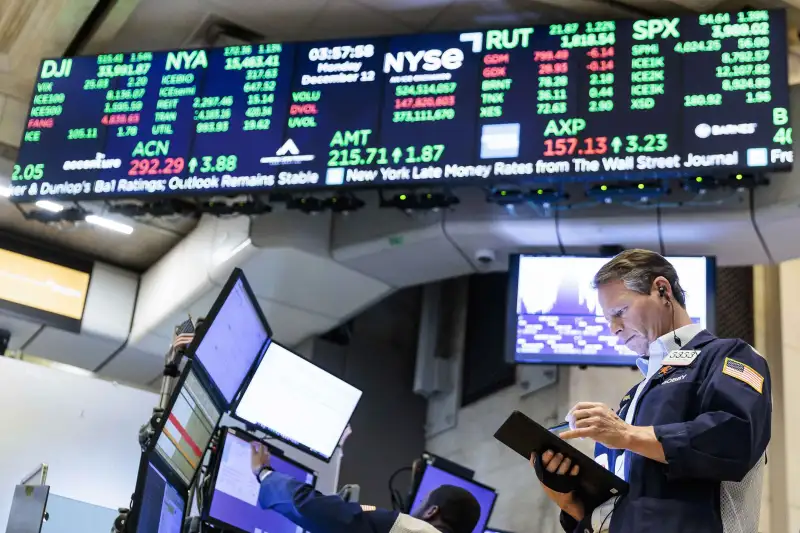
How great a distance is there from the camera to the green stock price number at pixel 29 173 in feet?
21.3

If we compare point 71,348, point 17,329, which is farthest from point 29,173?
point 71,348

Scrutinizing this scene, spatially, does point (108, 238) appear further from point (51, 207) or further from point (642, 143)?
point (642, 143)

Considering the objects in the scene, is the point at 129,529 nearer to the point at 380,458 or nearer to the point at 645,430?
the point at 645,430

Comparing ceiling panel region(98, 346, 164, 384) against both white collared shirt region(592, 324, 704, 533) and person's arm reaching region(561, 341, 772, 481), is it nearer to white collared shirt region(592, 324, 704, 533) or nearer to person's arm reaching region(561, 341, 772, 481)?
white collared shirt region(592, 324, 704, 533)

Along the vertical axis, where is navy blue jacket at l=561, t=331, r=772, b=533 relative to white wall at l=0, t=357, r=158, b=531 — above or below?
below

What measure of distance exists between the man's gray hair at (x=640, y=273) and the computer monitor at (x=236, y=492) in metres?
2.15

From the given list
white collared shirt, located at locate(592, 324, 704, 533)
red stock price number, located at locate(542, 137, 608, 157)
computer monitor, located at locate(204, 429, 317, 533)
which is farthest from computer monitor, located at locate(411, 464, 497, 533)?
white collared shirt, located at locate(592, 324, 704, 533)

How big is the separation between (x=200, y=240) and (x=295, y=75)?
2183 millimetres

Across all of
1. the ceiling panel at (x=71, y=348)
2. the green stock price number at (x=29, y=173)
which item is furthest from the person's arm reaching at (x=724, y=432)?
the ceiling panel at (x=71, y=348)

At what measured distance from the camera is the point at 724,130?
557cm

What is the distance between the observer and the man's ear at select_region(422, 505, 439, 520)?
13.5ft

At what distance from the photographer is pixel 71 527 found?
4.24m

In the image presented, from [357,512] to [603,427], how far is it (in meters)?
1.93

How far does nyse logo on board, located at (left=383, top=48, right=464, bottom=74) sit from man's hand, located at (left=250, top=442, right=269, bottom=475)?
2.57m
